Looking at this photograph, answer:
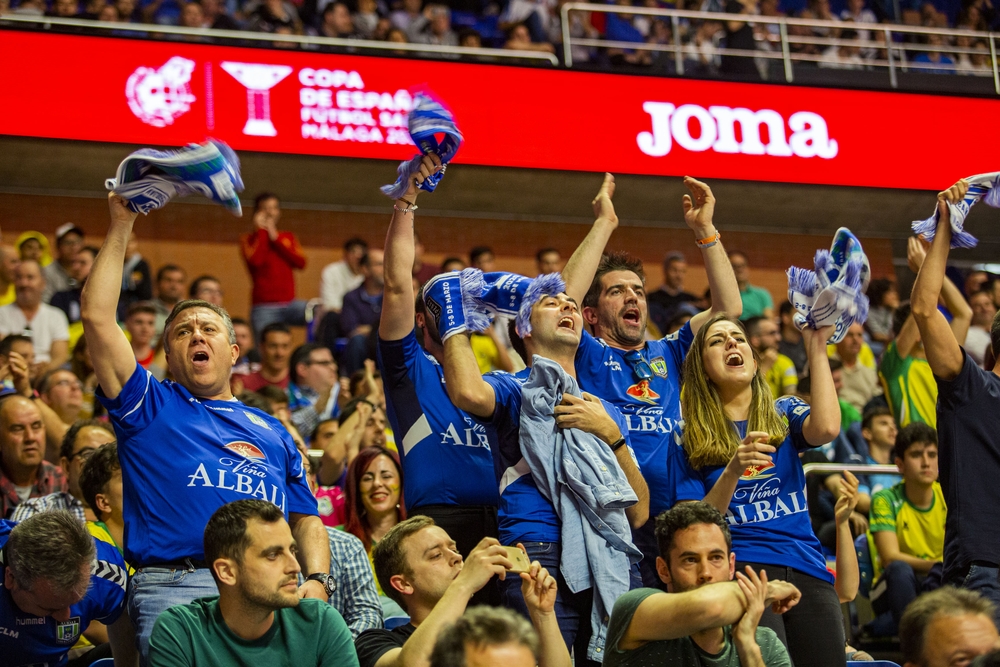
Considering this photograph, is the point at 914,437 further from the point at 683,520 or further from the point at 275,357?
the point at 275,357

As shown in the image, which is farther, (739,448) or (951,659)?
(739,448)

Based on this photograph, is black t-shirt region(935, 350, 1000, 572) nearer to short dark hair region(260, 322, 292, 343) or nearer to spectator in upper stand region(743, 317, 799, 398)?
spectator in upper stand region(743, 317, 799, 398)

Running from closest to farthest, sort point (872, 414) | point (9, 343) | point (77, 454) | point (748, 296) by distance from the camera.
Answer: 1. point (77, 454)
2. point (9, 343)
3. point (872, 414)
4. point (748, 296)

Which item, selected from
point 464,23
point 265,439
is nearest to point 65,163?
point 464,23

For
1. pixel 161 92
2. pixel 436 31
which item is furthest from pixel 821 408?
pixel 436 31

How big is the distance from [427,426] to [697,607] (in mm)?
1376

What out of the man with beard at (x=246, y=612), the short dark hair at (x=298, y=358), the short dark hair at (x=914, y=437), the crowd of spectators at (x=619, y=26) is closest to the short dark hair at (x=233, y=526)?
the man with beard at (x=246, y=612)

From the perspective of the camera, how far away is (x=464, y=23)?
1255 cm

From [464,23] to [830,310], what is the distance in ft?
29.9

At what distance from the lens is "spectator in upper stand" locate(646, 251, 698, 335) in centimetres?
985

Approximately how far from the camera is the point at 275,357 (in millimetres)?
8031

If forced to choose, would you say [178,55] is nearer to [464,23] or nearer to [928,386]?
[464,23]

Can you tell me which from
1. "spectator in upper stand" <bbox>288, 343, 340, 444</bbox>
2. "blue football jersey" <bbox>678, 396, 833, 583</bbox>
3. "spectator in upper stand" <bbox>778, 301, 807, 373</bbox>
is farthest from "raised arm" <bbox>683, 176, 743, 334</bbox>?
"spectator in upper stand" <bbox>778, 301, 807, 373</bbox>

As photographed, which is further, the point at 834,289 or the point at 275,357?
the point at 275,357
